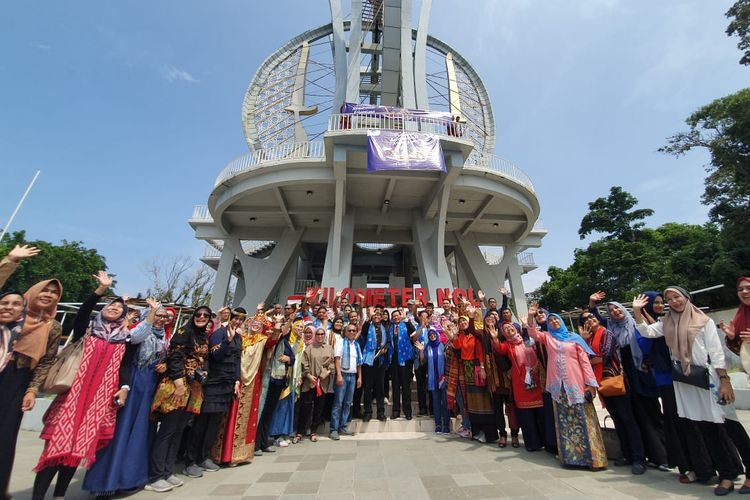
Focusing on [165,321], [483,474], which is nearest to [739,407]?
[483,474]

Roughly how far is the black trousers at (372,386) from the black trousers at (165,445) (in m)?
2.72

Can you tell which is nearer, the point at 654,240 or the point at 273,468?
the point at 273,468

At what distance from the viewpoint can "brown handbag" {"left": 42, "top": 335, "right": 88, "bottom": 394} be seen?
2512 mm

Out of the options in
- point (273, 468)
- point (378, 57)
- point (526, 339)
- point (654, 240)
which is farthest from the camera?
point (654, 240)

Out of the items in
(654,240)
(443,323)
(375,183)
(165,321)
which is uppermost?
(654,240)

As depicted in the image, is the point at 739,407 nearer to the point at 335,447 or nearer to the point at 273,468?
the point at 335,447

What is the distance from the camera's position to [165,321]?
10.7 ft

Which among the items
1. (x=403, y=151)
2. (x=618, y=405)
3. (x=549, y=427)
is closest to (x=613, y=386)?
(x=618, y=405)

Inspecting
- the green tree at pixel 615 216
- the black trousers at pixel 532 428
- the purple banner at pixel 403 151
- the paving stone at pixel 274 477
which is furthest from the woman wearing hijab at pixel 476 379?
the green tree at pixel 615 216

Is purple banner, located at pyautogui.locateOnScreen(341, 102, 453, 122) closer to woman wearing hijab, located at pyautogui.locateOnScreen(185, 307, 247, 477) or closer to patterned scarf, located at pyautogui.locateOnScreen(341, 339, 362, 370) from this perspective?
patterned scarf, located at pyautogui.locateOnScreen(341, 339, 362, 370)

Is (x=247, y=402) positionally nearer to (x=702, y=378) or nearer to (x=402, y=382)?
(x=402, y=382)

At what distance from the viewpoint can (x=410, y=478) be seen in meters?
3.17

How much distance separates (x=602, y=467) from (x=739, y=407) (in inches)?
222

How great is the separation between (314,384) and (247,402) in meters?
0.94
